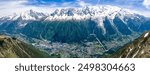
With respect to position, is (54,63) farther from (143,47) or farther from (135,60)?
(143,47)

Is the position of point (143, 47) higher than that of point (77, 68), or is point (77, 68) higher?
point (77, 68)

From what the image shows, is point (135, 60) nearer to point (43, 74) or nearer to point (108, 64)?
point (108, 64)

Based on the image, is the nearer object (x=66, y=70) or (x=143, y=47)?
(x=66, y=70)

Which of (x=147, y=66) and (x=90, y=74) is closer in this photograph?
(x=90, y=74)

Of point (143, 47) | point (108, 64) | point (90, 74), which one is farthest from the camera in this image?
point (143, 47)

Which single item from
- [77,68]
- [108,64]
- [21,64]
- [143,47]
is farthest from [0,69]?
[143,47]

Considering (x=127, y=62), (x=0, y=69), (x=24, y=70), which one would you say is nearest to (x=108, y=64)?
(x=127, y=62)

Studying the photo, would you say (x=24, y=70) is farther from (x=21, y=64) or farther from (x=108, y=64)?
(x=108, y=64)

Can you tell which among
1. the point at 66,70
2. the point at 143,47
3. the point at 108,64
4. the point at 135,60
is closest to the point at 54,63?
the point at 66,70

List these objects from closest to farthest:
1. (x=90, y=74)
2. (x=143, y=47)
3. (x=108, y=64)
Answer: (x=90, y=74) → (x=108, y=64) → (x=143, y=47)
